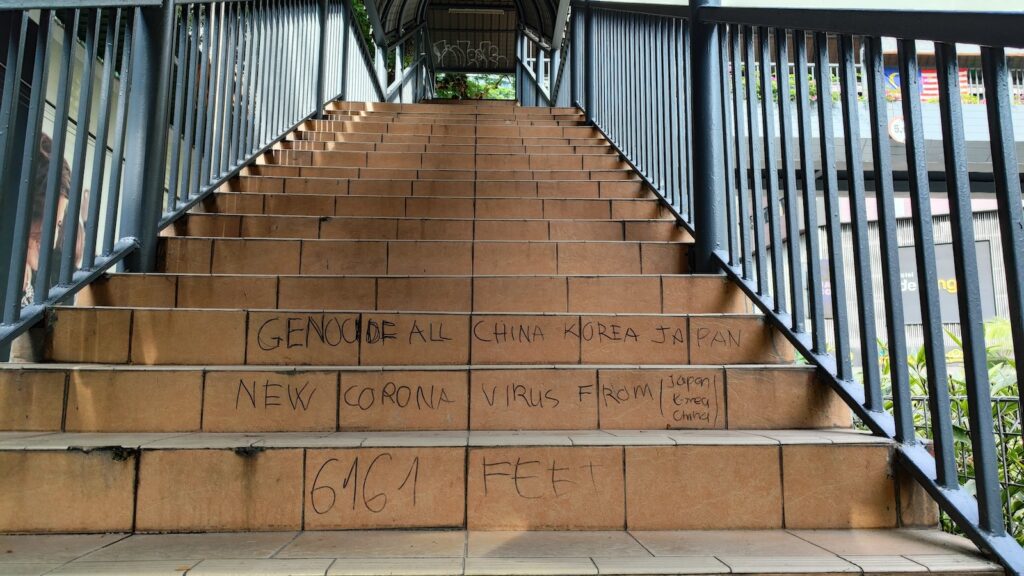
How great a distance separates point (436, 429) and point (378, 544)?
51 cm

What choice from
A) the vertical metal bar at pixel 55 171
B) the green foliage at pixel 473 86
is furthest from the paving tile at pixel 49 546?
the green foliage at pixel 473 86

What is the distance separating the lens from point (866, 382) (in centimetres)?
187

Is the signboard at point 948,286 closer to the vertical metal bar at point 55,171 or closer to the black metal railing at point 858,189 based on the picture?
the black metal railing at point 858,189

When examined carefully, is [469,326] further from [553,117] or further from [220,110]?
[553,117]

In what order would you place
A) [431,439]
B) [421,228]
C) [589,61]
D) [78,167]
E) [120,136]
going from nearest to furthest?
[431,439] → [78,167] → [120,136] → [421,228] → [589,61]

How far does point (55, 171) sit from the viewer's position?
2.28 metres

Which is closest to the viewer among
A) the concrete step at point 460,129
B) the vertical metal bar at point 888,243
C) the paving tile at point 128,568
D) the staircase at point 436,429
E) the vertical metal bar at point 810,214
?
the paving tile at point 128,568

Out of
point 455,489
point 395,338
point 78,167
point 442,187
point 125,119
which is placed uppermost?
point 442,187

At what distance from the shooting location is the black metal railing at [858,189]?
1462mm

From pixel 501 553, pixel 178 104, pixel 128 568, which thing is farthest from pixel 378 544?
pixel 178 104

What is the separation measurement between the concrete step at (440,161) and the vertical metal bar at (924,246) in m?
3.01

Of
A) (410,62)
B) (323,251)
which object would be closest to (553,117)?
(323,251)

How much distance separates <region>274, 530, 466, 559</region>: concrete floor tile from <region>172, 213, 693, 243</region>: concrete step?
76.4 inches

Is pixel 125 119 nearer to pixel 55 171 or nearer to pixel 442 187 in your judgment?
pixel 55 171
